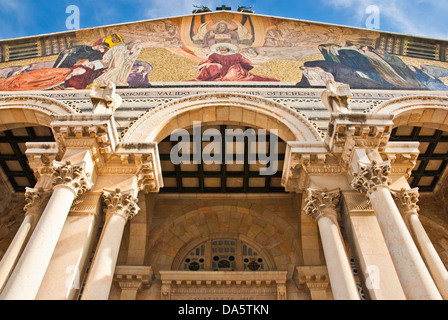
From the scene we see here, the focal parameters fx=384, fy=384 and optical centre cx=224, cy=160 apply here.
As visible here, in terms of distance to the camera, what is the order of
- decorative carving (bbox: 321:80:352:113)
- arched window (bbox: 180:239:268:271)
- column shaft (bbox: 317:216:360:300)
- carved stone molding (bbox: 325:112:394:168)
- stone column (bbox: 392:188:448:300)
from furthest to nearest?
arched window (bbox: 180:239:268:271)
decorative carving (bbox: 321:80:352:113)
carved stone molding (bbox: 325:112:394:168)
stone column (bbox: 392:188:448:300)
column shaft (bbox: 317:216:360:300)

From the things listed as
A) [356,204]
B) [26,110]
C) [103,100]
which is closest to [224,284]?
[356,204]

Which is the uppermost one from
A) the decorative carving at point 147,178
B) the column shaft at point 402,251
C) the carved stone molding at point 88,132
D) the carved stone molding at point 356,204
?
the carved stone molding at point 88,132

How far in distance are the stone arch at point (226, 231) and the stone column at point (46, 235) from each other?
16.2 feet

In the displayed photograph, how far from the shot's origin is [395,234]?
24.1 ft

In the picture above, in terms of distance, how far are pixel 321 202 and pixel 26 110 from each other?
928 centimetres

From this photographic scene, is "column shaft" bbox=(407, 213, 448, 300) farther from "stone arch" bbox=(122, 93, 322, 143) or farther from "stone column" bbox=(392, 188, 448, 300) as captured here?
"stone arch" bbox=(122, 93, 322, 143)

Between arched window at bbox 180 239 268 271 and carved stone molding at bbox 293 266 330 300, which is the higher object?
arched window at bbox 180 239 268 271

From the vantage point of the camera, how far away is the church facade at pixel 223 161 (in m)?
8.08

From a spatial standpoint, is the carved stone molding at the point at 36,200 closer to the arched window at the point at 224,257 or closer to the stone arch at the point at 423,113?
the arched window at the point at 224,257

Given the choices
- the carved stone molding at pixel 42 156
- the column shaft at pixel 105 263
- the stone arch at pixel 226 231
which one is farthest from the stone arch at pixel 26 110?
the stone arch at pixel 226 231

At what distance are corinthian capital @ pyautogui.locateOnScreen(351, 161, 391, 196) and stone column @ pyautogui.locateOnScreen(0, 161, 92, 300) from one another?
6117 millimetres

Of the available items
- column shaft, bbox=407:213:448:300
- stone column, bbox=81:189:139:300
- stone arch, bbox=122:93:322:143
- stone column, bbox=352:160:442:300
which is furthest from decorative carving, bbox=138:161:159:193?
column shaft, bbox=407:213:448:300

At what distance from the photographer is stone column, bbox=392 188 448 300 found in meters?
8.21
